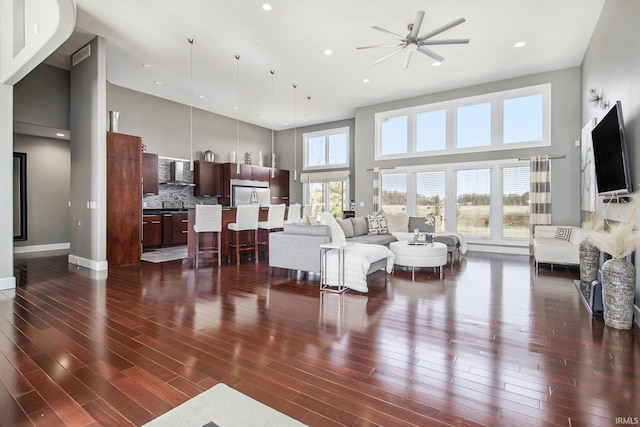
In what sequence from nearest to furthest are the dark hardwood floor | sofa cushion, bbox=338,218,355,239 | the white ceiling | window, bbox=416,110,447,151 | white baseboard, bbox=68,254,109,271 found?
the dark hardwood floor → the white ceiling → white baseboard, bbox=68,254,109,271 → sofa cushion, bbox=338,218,355,239 → window, bbox=416,110,447,151

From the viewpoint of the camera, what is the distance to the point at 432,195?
820 centimetres

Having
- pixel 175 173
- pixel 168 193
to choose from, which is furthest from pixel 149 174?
pixel 168 193

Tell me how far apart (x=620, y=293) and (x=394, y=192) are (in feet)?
19.7

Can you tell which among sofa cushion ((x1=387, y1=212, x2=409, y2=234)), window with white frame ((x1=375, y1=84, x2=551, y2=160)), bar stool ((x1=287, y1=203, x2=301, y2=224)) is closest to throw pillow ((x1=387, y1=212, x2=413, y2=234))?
sofa cushion ((x1=387, y1=212, x2=409, y2=234))

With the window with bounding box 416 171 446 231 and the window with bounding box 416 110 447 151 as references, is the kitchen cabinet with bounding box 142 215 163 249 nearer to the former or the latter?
the window with bounding box 416 171 446 231

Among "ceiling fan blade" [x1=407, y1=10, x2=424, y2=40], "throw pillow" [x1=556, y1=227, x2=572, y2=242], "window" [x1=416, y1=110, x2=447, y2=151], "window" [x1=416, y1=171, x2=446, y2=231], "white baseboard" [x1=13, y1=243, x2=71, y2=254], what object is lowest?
"white baseboard" [x1=13, y1=243, x2=71, y2=254]

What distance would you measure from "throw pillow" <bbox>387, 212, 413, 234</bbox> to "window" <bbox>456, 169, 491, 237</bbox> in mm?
1904

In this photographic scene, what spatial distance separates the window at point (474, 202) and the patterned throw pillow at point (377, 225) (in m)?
2.40

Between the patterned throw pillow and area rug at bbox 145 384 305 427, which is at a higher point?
the patterned throw pillow

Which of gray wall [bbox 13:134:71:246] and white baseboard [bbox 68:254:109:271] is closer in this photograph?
white baseboard [bbox 68:254:109:271]

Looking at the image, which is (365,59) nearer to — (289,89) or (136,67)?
(289,89)

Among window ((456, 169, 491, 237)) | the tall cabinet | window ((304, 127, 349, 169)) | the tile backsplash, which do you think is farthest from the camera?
window ((304, 127, 349, 169))

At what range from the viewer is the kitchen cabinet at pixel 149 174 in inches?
299

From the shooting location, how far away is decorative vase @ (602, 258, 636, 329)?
288 centimetres
